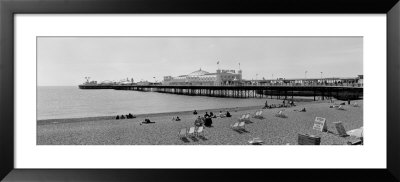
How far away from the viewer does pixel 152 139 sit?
Answer: 6.11 meters

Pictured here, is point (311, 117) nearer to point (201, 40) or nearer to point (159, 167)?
point (201, 40)

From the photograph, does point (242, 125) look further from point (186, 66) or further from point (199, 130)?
point (186, 66)

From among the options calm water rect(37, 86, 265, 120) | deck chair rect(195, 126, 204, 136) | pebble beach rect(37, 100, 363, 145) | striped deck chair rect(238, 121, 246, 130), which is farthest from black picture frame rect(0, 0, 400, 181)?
striped deck chair rect(238, 121, 246, 130)

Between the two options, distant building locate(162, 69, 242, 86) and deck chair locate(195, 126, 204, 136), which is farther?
distant building locate(162, 69, 242, 86)

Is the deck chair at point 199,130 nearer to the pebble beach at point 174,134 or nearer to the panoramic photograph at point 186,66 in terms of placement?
the panoramic photograph at point 186,66

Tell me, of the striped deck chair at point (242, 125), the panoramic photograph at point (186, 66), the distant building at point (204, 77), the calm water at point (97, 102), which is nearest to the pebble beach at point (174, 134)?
the panoramic photograph at point (186, 66)

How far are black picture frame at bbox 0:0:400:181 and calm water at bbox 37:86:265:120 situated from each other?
66cm

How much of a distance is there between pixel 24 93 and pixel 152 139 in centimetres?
291

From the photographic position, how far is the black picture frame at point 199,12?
331 cm

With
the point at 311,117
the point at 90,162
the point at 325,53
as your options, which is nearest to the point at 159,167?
the point at 90,162

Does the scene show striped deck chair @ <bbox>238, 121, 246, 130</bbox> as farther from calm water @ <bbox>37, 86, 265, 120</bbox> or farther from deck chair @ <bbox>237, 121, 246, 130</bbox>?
calm water @ <bbox>37, 86, 265, 120</bbox>

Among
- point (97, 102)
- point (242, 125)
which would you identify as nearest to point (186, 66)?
point (242, 125)

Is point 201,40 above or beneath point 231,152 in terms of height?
above

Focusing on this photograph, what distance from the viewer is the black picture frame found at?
10.9ft
